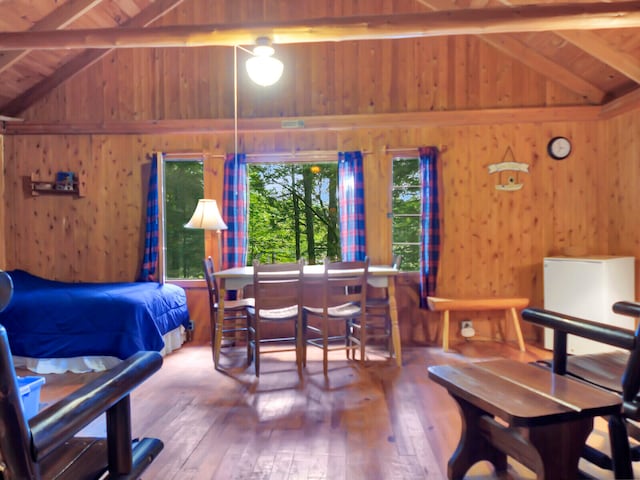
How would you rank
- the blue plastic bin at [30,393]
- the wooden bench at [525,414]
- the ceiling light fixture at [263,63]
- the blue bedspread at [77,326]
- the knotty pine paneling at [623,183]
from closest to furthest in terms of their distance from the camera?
the wooden bench at [525,414]
the blue plastic bin at [30,393]
the ceiling light fixture at [263,63]
the blue bedspread at [77,326]
the knotty pine paneling at [623,183]

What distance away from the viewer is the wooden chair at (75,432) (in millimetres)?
880

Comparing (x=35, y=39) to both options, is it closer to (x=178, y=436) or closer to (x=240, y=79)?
(x=240, y=79)

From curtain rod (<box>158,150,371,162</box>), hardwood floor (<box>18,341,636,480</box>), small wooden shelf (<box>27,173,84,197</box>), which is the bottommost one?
hardwood floor (<box>18,341,636,480</box>)

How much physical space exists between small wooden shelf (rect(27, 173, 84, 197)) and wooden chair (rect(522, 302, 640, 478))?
4587mm

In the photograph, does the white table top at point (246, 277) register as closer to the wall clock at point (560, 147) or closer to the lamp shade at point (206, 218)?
the lamp shade at point (206, 218)

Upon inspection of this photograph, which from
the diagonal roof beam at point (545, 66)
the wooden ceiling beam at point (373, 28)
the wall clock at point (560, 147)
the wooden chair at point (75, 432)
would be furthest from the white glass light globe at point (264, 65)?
the wall clock at point (560, 147)

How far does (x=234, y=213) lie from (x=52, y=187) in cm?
208

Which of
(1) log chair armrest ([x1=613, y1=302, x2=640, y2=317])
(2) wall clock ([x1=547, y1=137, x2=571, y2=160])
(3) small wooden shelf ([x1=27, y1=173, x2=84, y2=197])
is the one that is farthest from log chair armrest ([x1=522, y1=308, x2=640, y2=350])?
(3) small wooden shelf ([x1=27, y1=173, x2=84, y2=197])

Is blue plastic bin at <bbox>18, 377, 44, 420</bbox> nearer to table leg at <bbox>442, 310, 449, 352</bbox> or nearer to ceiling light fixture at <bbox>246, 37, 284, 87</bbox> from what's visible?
ceiling light fixture at <bbox>246, 37, 284, 87</bbox>

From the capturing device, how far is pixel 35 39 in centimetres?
312

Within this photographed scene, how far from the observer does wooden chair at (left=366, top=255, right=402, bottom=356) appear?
12.2 ft

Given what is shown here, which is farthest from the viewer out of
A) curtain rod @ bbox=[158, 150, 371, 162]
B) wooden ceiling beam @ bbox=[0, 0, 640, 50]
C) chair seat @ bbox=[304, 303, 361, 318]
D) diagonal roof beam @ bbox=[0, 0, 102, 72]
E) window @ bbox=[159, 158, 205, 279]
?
window @ bbox=[159, 158, 205, 279]

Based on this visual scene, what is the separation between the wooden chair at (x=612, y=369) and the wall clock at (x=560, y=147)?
2680mm

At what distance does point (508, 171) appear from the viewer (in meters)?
4.32
